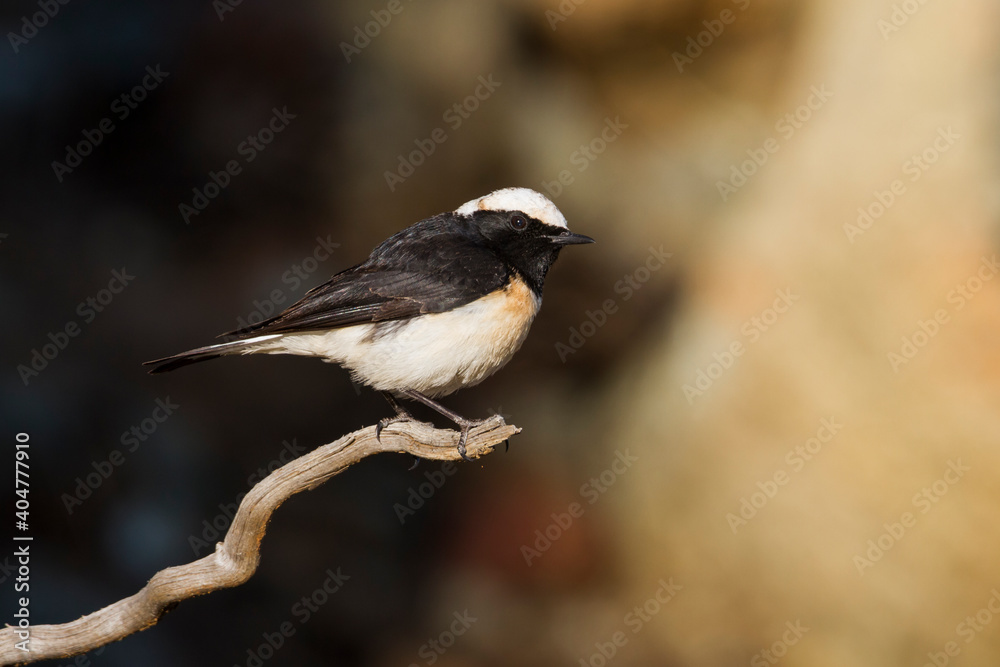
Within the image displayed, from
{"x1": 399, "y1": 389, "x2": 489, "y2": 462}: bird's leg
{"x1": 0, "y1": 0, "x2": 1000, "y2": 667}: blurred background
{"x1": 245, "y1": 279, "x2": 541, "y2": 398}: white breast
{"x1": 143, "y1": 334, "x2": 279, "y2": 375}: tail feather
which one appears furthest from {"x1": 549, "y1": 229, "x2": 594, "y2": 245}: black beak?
{"x1": 0, "y1": 0, "x2": 1000, "y2": 667}: blurred background

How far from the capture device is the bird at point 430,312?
3.58 meters

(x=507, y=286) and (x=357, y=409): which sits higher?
(x=507, y=286)

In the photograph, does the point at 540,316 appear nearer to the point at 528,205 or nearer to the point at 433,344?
the point at 528,205

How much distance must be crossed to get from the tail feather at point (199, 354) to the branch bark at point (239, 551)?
57 cm

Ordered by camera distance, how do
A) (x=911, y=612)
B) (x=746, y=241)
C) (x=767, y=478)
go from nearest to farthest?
(x=911, y=612) < (x=767, y=478) < (x=746, y=241)

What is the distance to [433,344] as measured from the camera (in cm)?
358

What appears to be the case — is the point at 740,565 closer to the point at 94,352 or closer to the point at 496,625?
the point at 496,625

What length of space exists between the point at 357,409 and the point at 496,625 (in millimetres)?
2408

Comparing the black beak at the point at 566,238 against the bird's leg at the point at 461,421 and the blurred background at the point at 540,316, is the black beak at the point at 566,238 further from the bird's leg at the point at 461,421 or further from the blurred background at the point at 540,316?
the blurred background at the point at 540,316

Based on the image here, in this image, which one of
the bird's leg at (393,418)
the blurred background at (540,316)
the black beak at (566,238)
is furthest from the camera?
the blurred background at (540,316)

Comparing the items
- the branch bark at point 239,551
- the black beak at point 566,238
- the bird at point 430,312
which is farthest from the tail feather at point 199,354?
the black beak at point 566,238

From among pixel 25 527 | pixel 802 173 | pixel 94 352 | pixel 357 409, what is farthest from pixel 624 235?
pixel 25 527

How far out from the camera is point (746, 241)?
7.49 metres

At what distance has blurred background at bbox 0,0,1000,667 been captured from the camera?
669 centimetres
